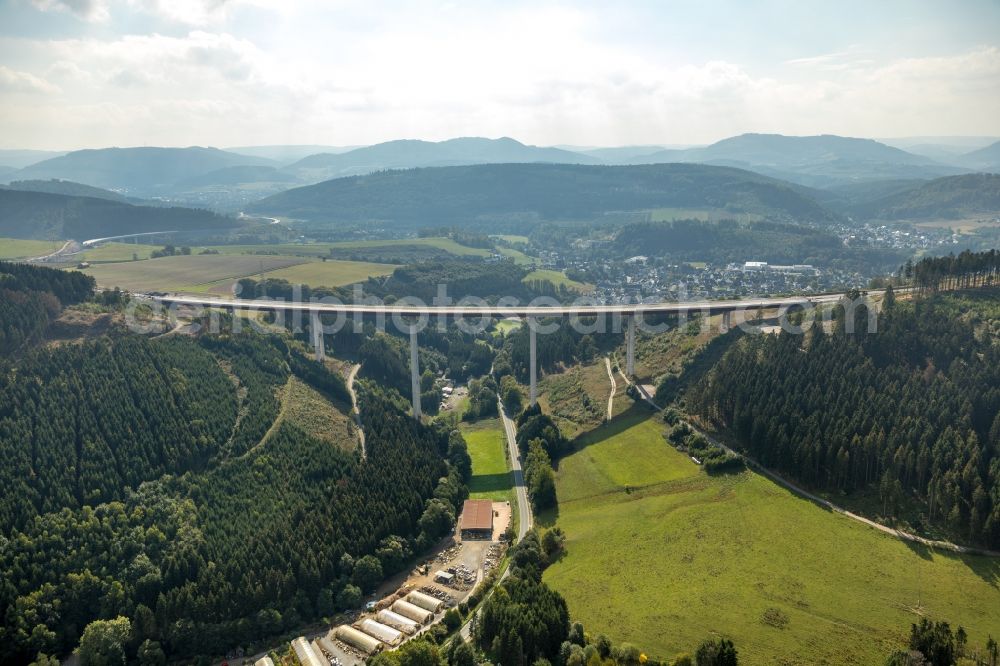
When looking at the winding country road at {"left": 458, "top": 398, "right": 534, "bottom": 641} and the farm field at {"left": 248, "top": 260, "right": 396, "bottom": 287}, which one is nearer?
the winding country road at {"left": 458, "top": 398, "right": 534, "bottom": 641}

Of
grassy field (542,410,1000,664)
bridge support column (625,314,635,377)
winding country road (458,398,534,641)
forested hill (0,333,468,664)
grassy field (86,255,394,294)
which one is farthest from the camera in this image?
grassy field (86,255,394,294)

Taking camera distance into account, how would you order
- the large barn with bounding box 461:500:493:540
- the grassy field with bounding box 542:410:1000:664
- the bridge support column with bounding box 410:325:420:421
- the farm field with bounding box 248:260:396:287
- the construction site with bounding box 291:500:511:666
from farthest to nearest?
the farm field with bounding box 248:260:396:287 → the bridge support column with bounding box 410:325:420:421 → the large barn with bounding box 461:500:493:540 → the construction site with bounding box 291:500:511:666 → the grassy field with bounding box 542:410:1000:664

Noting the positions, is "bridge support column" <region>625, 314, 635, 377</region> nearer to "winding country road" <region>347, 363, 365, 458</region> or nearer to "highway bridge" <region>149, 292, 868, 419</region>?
"highway bridge" <region>149, 292, 868, 419</region>

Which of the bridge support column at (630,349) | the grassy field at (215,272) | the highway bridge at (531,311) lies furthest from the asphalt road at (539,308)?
Answer: the grassy field at (215,272)

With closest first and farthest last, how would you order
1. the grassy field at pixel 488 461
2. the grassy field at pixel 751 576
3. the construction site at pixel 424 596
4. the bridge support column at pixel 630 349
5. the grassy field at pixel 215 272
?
1. the grassy field at pixel 751 576
2. the construction site at pixel 424 596
3. the grassy field at pixel 488 461
4. the bridge support column at pixel 630 349
5. the grassy field at pixel 215 272

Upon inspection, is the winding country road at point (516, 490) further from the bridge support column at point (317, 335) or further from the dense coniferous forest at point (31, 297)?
the dense coniferous forest at point (31, 297)

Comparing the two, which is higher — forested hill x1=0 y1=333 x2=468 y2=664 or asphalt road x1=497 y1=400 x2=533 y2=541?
forested hill x1=0 y1=333 x2=468 y2=664

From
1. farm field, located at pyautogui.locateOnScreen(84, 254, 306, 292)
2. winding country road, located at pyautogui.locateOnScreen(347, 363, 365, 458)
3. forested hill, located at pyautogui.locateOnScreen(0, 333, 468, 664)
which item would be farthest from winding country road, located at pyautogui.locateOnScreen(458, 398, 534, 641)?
farm field, located at pyautogui.locateOnScreen(84, 254, 306, 292)
